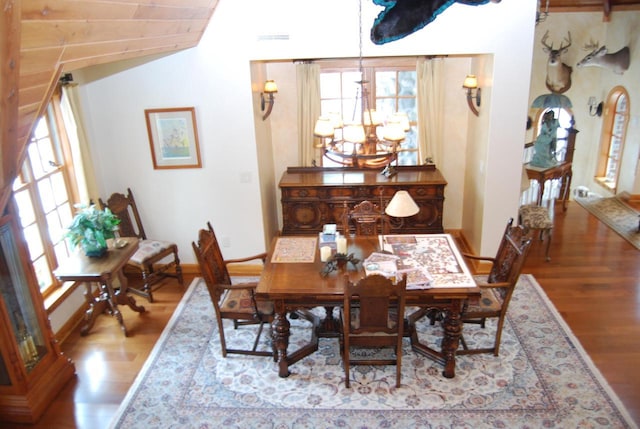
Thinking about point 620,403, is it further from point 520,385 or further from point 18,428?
point 18,428

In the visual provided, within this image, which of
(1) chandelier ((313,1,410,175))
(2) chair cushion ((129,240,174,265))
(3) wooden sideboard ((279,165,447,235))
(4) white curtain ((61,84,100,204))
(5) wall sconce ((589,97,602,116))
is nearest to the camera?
(1) chandelier ((313,1,410,175))

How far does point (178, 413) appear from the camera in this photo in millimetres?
3580

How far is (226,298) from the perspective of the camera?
165 inches

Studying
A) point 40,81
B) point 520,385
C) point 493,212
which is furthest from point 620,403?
point 40,81

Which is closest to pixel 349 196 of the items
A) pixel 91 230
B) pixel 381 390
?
pixel 381 390

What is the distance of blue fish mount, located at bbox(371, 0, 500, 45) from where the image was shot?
1768 mm

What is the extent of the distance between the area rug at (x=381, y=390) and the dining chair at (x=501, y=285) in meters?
0.18

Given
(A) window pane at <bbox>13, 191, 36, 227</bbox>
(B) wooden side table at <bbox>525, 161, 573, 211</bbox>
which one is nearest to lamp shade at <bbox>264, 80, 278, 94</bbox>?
(A) window pane at <bbox>13, 191, 36, 227</bbox>

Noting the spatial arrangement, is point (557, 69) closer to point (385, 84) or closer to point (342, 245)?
point (385, 84)

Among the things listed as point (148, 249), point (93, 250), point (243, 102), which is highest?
point (243, 102)

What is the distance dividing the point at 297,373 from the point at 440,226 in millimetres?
2708

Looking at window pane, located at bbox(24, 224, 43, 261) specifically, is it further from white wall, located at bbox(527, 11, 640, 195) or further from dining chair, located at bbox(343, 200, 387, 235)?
white wall, located at bbox(527, 11, 640, 195)

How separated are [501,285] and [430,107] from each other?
2.85m

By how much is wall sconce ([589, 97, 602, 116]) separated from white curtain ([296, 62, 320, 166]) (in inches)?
202
